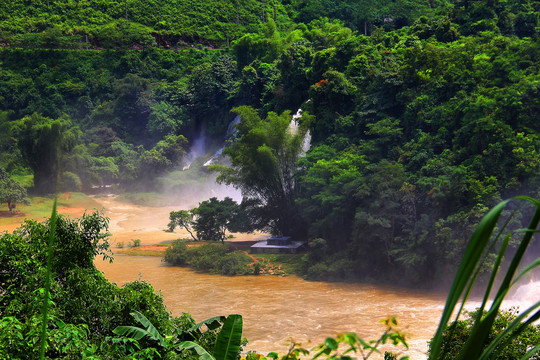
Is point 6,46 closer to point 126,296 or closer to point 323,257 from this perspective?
point 323,257

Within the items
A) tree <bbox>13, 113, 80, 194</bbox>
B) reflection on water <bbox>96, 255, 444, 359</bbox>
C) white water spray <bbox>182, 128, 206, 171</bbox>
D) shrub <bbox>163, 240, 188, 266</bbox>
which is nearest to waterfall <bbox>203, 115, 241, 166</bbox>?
white water spray <bbox>182, 128, 206, 171</bbox>

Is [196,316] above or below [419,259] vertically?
below

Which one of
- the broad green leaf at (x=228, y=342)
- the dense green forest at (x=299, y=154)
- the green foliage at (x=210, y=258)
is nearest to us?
the broad green leaf at (x=228, y=342)

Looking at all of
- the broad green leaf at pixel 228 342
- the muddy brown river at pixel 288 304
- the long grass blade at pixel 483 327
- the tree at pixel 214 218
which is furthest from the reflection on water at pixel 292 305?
the long grass blade at pixel 483 327

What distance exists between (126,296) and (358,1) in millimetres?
40428

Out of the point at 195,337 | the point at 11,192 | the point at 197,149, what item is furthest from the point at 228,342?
the point at 197,149

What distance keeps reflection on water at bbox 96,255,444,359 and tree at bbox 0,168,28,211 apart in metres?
8.92

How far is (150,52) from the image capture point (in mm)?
37156

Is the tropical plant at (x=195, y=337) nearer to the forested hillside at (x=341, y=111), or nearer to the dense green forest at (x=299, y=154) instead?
the dense green forest at (x=299, y=154)

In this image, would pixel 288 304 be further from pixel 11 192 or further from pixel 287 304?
pixel 11 192

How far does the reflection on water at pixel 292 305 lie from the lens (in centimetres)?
1085

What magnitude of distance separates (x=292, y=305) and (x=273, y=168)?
6.30 m

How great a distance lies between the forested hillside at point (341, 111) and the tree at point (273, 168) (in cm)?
17

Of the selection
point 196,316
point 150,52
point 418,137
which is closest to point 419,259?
Answer: point 418,137
